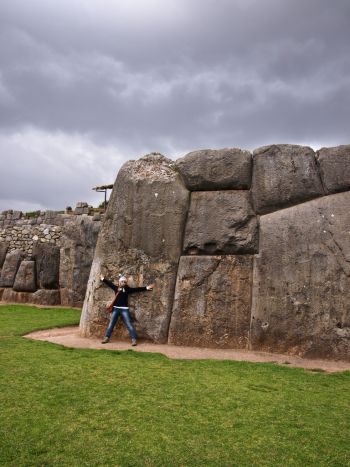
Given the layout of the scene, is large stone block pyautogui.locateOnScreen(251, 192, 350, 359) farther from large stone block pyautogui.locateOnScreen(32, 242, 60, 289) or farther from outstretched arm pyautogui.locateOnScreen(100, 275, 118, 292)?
large stone block pyautogui.locateOnScreen(32, 242, 60, 289)

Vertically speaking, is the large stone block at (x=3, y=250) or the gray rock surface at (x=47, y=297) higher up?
the large stone block at (x=3, y=250)

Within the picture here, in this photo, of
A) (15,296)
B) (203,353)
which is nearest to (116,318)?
(203,353)

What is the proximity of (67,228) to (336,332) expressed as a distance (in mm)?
11623

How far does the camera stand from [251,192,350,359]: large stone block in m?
7.87

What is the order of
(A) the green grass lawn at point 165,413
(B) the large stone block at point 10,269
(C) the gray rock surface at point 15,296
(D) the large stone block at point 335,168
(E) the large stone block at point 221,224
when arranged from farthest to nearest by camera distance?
(B) the large stone block at point 10,269 → (C) the gray rock surface at point 15,296 → (E) the large stone block at point 221,224 → (D) the large stone block at point 335,168 → (A) the green grass lawn at point 165,413

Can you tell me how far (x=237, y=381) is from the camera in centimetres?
621

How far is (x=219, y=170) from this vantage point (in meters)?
9.12

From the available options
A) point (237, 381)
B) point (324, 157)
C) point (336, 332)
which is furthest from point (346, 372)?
point (324, 157)

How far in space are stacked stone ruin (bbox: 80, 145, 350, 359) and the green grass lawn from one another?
1256mm

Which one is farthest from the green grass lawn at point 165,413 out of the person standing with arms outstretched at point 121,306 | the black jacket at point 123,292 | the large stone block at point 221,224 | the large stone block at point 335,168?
the large stone block at point 335,168

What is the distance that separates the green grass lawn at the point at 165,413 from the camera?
3.92 m

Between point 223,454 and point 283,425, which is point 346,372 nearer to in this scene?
point 283,425

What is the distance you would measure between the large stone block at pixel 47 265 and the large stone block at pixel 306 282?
11.0 meters

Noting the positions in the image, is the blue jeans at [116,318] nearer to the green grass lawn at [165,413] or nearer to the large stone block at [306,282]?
the green grass lawn at [165,413]
